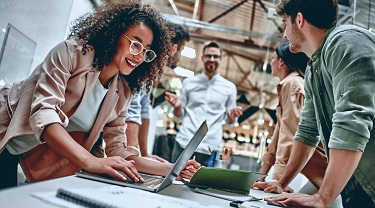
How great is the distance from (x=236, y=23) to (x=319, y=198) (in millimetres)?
7676

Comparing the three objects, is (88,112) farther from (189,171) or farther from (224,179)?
(224,179)

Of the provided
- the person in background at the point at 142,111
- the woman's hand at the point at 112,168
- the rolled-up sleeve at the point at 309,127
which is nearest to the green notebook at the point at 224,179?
the woman's hand at the point at 112,168

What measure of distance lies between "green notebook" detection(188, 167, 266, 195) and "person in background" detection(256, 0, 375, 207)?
117mm

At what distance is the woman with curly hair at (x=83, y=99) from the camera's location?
1.03 meters

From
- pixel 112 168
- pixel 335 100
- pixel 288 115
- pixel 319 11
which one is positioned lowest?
pixel 112 168

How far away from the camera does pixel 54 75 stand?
1107mm

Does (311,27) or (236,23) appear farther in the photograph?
(236,23)

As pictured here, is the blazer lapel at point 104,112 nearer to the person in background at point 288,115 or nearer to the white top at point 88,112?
the white top at point 88,112

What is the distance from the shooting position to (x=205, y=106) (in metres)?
3.25

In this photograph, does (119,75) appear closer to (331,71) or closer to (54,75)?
(54,75)

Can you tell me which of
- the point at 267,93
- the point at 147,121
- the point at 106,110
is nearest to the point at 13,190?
the point at 106,110

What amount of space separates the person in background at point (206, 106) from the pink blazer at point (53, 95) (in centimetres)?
172

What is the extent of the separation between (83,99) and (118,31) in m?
0.37

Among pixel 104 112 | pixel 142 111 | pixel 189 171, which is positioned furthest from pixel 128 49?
pixel 142 111
